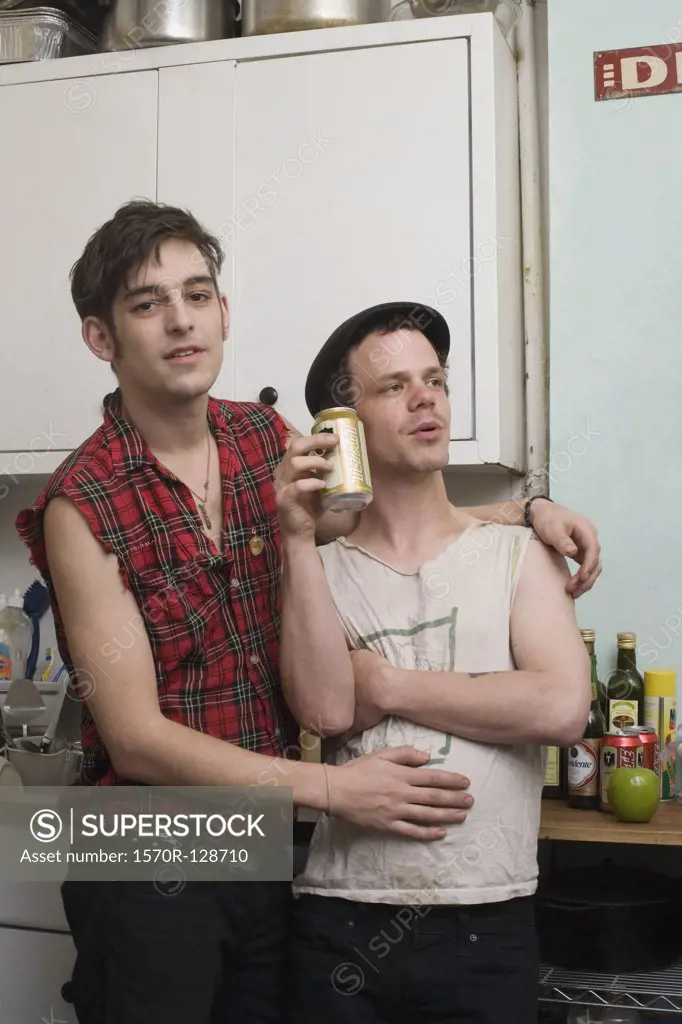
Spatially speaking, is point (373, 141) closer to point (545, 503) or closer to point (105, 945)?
point (545, 503)

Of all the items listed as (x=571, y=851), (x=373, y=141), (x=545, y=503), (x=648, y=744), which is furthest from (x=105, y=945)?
(x=373, y=141)

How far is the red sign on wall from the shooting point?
6.55 feet

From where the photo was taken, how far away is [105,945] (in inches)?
49.3

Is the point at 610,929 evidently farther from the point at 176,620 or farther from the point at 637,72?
the point at 637,72

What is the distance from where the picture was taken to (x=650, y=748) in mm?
1793

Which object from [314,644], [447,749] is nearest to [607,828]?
[447,749]

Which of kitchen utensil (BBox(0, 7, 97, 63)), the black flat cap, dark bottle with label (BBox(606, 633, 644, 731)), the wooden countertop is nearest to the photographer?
the black flat cap

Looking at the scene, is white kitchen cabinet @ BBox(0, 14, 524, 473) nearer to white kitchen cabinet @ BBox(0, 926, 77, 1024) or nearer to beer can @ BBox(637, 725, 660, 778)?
beer can @ BBox(637, 725, 660, 778)

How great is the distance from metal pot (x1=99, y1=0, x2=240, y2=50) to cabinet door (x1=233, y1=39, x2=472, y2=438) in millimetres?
172

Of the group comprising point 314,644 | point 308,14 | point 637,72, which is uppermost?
point 308,14

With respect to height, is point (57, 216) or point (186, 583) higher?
point (57, 216)

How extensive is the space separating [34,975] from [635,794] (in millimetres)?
1029

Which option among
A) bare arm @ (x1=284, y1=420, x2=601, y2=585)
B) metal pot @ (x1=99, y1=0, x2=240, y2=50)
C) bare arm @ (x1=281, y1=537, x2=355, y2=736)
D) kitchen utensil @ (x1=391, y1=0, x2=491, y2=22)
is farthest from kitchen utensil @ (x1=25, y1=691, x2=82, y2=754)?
kitchen utensil @ (x1=391, y1=0, x2=491, y2=22)

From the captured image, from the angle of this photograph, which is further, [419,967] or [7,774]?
[7,774]
